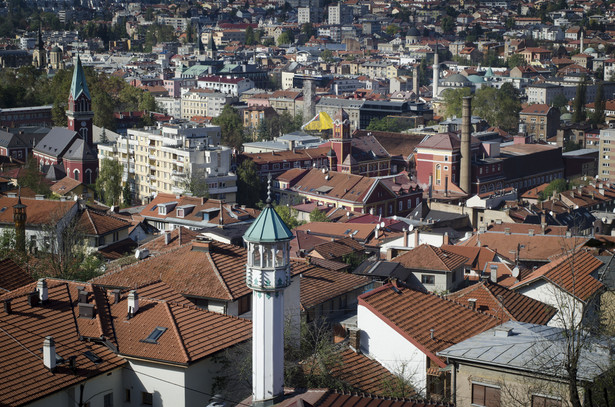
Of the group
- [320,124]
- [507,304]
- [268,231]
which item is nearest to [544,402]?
[268,231]

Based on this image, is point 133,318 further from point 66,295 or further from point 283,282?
point 283,282

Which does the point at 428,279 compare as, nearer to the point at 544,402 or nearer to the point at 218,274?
the point at 218,274

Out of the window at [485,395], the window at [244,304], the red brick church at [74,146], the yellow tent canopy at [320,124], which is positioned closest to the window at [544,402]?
the window at [485,395]

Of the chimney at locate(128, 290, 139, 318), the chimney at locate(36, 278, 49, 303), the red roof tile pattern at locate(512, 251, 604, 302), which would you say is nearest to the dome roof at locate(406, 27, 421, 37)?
the red roof tile pattern at locate(512, 251, 604, 302)

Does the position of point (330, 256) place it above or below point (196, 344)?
below

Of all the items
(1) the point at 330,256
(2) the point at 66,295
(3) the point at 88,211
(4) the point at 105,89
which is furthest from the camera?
(4) the point at 105,89

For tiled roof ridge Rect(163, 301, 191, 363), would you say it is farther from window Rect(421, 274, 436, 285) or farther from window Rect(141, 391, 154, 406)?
window Rect(421, 274, 436, 285)

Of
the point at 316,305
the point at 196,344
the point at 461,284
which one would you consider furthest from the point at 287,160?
the point at 196,344

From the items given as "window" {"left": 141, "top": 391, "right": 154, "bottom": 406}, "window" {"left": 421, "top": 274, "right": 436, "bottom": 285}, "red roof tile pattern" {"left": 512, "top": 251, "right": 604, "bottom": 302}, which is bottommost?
"window" {"left": 421, "top": 274, "right": 436, "bottom": 285}
